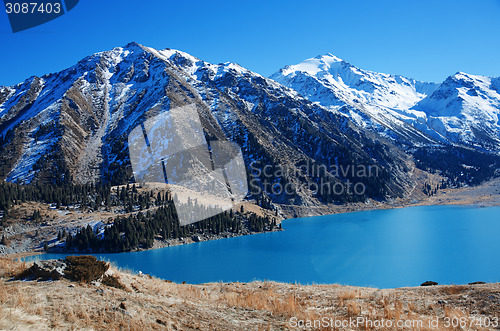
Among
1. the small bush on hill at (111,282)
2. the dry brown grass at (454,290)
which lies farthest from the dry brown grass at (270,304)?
the dry brown grass at (454,290)

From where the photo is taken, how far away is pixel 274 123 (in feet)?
649

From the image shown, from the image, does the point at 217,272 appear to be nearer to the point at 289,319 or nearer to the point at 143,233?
the point at 143,233

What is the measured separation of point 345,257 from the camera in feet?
189

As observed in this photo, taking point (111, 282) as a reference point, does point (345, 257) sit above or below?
below

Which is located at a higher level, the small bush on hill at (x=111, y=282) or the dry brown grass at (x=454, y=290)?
the small bush on hill at (x=111, y=282)

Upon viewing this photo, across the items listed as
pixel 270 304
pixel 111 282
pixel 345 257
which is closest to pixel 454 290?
pixel 270 304

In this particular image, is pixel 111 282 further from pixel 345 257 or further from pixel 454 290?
pixel 345 257

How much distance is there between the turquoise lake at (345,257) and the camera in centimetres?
4425

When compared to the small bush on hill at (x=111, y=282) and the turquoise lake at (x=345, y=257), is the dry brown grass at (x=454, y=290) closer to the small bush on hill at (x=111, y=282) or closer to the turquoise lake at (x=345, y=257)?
the small bush on hill at (x=111, y=282)

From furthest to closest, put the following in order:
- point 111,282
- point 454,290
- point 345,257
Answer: point 345,257
point 454,290
point 111,282

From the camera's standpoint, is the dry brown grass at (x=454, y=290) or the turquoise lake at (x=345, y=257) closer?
the dry brown grass at (x=454, y=290)

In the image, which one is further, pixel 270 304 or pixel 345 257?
pixel 345 257

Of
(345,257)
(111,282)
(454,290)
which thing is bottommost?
(345,257)

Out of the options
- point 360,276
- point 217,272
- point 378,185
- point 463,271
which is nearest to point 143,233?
point 217,272
